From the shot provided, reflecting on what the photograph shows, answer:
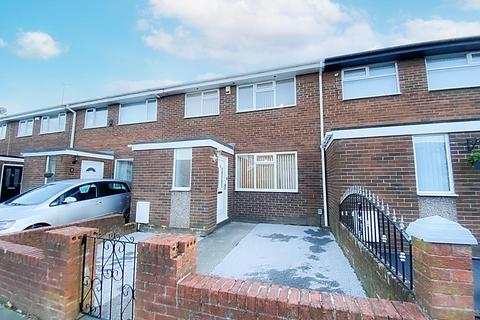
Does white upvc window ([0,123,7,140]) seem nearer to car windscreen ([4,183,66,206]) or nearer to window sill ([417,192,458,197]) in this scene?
car windscreen ([4,183,66,206])

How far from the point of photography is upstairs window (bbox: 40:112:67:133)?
560 inches

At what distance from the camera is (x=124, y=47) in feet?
35.8

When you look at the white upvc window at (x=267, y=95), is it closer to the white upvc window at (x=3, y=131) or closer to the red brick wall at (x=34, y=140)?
the red brick wall at (x=34, y=140)

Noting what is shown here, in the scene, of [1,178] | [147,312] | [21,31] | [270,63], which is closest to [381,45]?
[270,63]

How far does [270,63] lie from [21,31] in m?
10.3

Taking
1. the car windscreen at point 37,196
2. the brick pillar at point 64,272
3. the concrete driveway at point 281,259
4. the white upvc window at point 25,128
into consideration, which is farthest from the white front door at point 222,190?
the white upvc window at point 25,128

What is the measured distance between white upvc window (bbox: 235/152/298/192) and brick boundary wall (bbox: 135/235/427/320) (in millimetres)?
6877

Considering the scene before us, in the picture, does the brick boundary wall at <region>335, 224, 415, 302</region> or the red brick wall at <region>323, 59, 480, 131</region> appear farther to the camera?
the red brick wall at <region>323, 59, 480, 131</region>

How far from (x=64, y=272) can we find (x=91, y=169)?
9870mm

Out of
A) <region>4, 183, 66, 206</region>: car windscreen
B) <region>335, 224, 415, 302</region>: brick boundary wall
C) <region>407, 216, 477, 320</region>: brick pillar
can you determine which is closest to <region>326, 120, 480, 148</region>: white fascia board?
<region>335, 224, 415, 302</region>: brick boundary wall

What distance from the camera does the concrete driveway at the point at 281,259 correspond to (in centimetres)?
379

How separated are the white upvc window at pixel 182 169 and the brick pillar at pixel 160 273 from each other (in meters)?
4.86

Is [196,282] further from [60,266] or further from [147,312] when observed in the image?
[60,266]

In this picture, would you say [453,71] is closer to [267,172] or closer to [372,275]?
[267,172]
